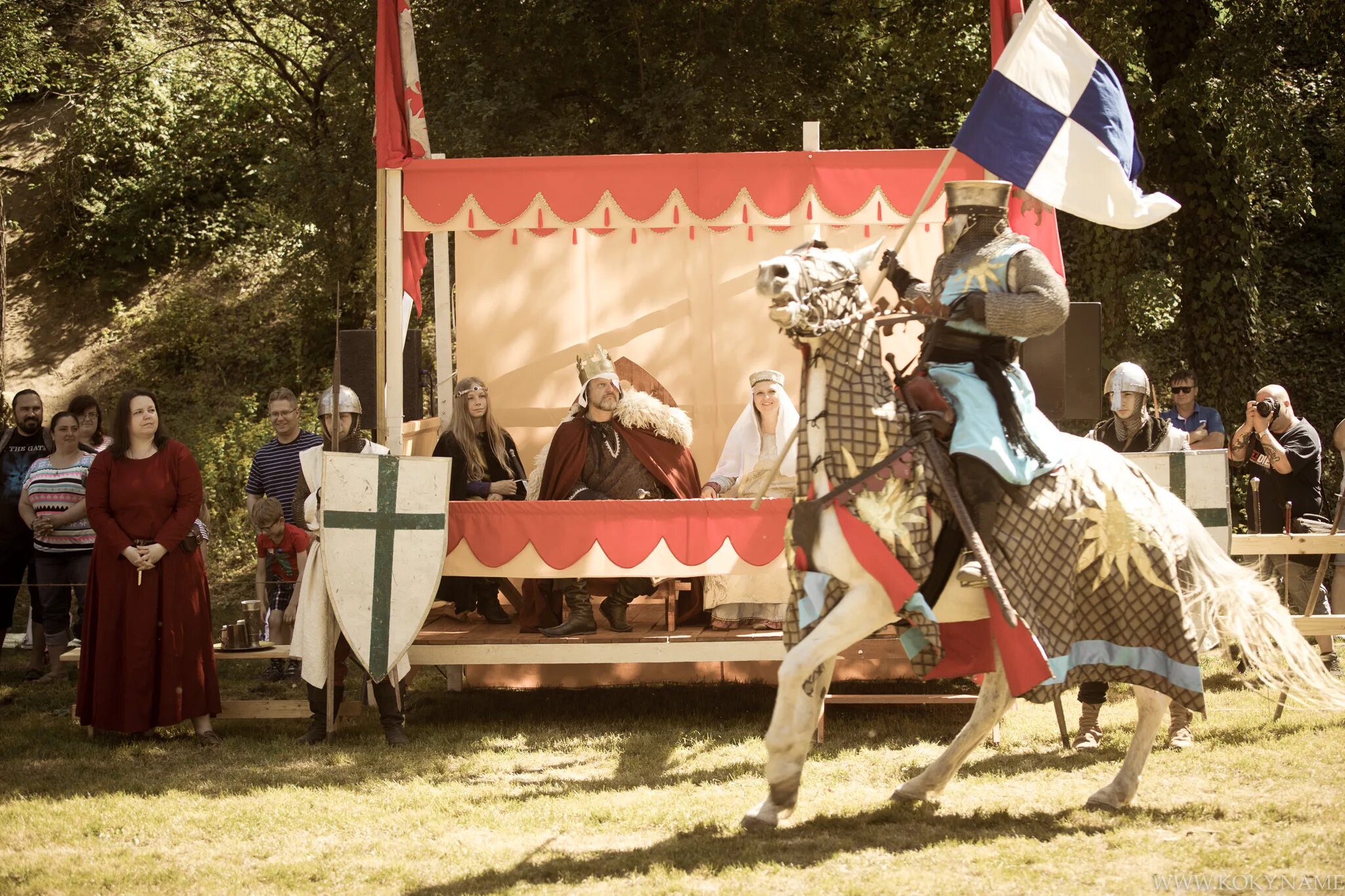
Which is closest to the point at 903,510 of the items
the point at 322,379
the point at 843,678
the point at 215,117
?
the point at 843,678

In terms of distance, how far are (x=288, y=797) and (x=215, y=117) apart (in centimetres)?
1599

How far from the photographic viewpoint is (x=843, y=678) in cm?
693

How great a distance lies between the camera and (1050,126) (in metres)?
4.89

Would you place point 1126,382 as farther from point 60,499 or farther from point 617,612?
point 60,499

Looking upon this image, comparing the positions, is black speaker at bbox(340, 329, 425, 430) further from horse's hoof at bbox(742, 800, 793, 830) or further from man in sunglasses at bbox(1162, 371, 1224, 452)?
man in sunglasses at bbox(1162, 371, 1224, 452)

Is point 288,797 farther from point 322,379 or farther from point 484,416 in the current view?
point 322,379

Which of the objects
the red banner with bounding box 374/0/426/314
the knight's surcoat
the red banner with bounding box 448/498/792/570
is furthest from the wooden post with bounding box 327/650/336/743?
the knight's surcoat

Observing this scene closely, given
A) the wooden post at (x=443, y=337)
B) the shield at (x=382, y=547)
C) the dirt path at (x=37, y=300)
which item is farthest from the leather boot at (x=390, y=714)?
the dirt path at (x=37, y=300)

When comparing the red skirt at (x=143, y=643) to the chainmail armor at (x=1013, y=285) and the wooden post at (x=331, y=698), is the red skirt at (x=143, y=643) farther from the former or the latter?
the chainmail armor at (x=1013, y=285)

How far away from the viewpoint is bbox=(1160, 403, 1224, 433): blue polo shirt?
8109 millimetres

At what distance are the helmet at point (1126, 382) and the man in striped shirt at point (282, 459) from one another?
4415mm

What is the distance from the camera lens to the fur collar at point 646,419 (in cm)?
694

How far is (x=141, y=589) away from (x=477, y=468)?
1809 millimetres

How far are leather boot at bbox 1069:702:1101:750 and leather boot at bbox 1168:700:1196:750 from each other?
31cm
